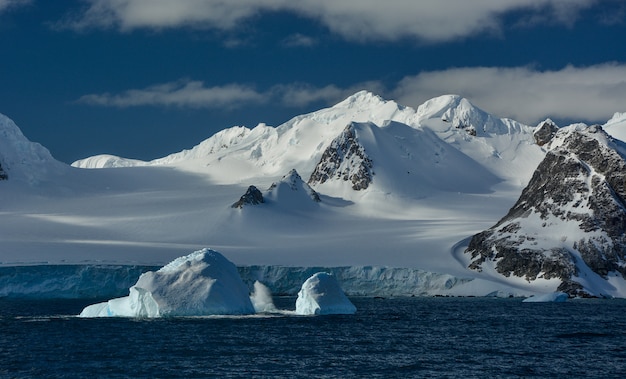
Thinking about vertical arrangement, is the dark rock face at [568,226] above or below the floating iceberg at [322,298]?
above

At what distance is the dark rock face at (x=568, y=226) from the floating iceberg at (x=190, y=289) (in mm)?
75911

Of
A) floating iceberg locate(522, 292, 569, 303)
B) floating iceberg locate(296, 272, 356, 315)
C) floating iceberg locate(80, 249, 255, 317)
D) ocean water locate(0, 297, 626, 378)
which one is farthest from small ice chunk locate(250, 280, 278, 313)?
floating iceberg locate(522, 292, 569, 303)

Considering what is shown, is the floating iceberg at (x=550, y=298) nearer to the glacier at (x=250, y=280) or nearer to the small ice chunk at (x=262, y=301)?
the glacier at (x=250, y=280)

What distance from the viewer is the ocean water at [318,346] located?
55.6 meters

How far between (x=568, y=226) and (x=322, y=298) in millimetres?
77836

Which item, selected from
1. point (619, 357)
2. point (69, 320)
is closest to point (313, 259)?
point (69, 320)

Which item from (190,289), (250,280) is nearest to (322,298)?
(190,289)

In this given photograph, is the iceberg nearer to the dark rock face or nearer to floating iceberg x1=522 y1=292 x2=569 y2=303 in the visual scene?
the dark rock face

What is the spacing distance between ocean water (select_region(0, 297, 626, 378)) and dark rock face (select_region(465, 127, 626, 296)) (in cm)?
5183

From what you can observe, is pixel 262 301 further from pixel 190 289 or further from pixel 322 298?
pixel 190 289

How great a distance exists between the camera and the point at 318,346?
67.1 m

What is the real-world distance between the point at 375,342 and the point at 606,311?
Answer: 48.3 metres

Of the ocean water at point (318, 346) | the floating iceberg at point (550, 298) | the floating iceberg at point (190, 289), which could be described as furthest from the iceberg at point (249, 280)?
the floating iceberg at point (190, 289)

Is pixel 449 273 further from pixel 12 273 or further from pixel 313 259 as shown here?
pixel 12 273
